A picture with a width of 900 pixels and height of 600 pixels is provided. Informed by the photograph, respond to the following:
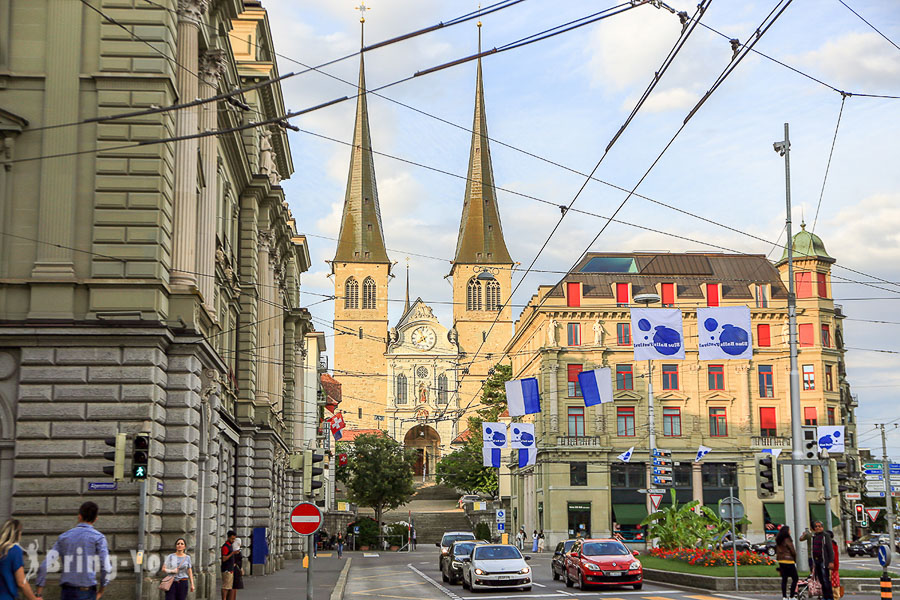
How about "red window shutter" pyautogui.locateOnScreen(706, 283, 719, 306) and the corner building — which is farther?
"red window shutter" pyautogui.locateOnScreen(706, 283, 719, 306)

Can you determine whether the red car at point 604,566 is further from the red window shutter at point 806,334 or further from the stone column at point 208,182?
the red window shutter at point 806,334

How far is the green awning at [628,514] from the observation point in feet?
236

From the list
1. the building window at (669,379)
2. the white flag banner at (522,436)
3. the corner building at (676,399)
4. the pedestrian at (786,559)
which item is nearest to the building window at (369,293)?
the corner building at (676,399)

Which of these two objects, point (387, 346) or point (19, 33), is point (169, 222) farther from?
point (387, 346)

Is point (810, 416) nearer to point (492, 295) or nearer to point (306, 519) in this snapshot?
point (306, 519)

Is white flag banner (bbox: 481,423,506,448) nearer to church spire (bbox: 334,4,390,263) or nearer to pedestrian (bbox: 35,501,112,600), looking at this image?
pedestrian (bbox: 35,501,112,600)

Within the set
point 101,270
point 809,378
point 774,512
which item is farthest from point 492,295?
point 101,270

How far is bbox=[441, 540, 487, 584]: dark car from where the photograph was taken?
35.2 metres

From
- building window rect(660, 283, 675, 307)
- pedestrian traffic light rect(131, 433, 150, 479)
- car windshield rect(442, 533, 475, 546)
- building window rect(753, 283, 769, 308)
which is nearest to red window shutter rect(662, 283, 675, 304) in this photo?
building window rect(660, 283, 675, 307)

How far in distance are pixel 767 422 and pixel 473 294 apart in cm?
7665

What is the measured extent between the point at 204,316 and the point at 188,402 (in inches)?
121

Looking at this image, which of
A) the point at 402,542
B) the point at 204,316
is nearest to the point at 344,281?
the point at 402,542

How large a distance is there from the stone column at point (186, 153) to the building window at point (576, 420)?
49.9 m

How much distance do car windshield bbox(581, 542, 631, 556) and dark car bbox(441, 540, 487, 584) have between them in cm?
404
